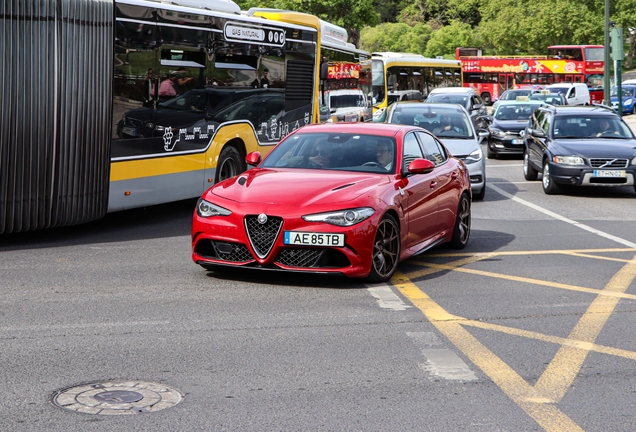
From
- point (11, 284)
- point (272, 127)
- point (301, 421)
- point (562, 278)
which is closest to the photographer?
point (301, 421)

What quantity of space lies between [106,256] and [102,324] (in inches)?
137

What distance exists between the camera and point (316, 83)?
1866 centimetres

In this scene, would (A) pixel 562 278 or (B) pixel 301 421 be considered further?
(A) pixel 562 278

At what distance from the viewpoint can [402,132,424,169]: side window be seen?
10.2 metres

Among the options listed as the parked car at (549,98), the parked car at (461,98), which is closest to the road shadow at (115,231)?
the parked car at (461,98)

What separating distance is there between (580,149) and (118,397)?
14.4 metres

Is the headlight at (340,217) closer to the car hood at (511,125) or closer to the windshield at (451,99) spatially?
the car hood at (511,125)

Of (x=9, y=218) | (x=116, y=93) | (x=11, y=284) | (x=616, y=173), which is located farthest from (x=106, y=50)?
(x=616, y=173)

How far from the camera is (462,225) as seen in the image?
1177 cm

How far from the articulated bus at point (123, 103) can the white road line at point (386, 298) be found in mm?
4249

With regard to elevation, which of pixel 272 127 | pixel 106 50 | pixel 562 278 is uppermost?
pixel 106 50

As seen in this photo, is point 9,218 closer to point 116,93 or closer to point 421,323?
point 116,93

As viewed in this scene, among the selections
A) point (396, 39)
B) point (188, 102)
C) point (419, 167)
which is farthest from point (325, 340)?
point (396, 39)

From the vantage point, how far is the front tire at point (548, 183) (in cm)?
1875
